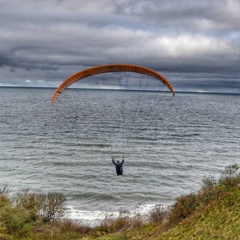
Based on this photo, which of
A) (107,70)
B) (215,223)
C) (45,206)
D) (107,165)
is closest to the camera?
(215,223)

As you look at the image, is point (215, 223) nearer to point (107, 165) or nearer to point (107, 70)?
point (107, 70)

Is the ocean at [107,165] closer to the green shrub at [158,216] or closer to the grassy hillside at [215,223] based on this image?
the green shrub at [158,216]

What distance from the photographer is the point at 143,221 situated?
28984mm

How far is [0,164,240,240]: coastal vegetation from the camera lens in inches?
818

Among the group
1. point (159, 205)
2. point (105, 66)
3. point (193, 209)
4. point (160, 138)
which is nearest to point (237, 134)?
point (160, 138)

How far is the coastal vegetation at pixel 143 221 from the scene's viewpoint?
2078cm

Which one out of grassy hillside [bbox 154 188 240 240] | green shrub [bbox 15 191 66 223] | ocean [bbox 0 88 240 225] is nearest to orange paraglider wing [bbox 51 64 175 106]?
ocean [bbox 0 88 240 225]

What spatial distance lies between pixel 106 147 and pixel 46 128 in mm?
26564

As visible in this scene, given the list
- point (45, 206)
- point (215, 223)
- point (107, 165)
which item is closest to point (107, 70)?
point (215, 223)

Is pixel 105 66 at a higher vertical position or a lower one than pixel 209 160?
higher

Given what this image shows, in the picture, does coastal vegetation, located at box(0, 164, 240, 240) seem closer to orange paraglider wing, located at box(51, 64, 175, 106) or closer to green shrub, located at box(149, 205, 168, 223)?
green shrub, located at box(149, 205, 168, 223)

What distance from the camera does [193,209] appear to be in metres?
25.7

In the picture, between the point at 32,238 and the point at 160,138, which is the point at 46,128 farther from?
the point at 32,238

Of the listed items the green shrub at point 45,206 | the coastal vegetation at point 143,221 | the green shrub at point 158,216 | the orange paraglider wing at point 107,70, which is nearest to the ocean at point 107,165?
the green shrub at point 45,206
